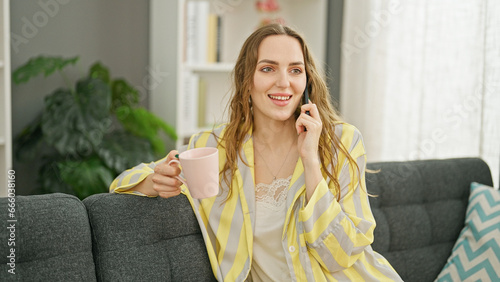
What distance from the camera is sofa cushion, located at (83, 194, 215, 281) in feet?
4.87

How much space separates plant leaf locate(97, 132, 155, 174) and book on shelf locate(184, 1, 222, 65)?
0.58 metres

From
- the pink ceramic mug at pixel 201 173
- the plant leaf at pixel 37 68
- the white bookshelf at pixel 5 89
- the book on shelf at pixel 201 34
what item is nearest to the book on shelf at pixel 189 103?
the book on shelf at pixel 201 34

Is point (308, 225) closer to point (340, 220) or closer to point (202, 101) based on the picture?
point (340, 220)

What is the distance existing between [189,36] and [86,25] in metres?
0.59

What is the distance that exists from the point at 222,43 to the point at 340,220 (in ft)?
6.16

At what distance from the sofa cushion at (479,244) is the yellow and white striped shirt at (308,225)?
1.43 feet

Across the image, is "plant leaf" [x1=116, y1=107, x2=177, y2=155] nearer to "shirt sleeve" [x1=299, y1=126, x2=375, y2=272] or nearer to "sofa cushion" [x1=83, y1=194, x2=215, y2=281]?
"sofa cushion" [x1=83, y1=194, x2=215, y2=281]

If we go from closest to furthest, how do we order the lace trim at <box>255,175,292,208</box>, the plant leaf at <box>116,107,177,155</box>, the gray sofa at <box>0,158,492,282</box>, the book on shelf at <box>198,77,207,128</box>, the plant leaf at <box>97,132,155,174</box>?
the gray sofa at <box>0,158,492,282</box>
the lace trim at <box>255,175,292,208</box>
the plant leaf at <box>97,132,155,174</box>
the plant leaf at <box>116,107,177,155</box>
the book on shelf at <box>198,77,207,128</box>

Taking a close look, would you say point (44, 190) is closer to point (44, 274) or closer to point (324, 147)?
point (44, 274)

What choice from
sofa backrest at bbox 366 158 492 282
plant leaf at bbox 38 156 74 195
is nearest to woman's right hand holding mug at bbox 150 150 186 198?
sofa backrest at bbox 366 158 492 282

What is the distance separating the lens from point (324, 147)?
1582 mm

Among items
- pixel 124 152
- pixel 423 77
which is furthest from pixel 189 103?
pixel 423 77

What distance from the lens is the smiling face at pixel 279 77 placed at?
63.4 inches

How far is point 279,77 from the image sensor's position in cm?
161
